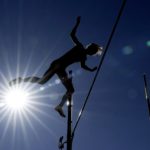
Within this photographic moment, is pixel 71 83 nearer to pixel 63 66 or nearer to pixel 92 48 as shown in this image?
pixel 63 66

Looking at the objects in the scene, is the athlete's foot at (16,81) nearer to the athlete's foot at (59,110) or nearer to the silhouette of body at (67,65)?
the silhouette of body at (67,65)

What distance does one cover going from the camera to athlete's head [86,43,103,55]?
9766mm

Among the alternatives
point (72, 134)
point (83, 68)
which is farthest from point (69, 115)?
point (83, 68)

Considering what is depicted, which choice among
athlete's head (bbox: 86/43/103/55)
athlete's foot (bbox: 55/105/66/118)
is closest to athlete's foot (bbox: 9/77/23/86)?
athlete's foot (bbox: 55/105/66/118)

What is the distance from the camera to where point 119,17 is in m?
6.64

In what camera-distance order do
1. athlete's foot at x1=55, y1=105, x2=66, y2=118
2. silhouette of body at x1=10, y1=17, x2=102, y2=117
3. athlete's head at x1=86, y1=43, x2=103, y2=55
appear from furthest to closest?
athlete's foot at x1=55, y1=105, x2=66, y2=118 → silhouette of body at x1=10, y1=17, x2=102, y2=117 → athlete's head at x1=86, y1=43, x2=103, y2=55

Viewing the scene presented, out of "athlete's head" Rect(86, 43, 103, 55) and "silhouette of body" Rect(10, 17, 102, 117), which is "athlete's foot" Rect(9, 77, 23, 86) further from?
"athlete's head" Rect(86, 43, 103, 55)

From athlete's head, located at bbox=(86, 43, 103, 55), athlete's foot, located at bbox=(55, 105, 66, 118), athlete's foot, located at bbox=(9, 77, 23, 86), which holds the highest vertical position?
athlete's head, located at bbox=(86, 43, 103, 55)

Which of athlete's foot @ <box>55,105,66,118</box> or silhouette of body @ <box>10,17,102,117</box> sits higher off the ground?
silhouette of body @ <box>10,17,102,117</box>

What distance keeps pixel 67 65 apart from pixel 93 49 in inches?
39.5

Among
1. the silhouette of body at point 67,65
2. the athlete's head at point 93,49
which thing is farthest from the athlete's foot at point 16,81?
the athlete's head at point 93,49

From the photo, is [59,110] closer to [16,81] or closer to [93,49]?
[16,81]

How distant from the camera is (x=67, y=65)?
1030 cm

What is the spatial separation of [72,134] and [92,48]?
2.65m
